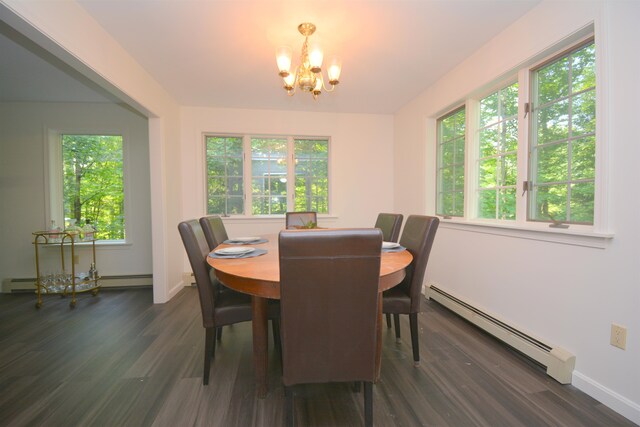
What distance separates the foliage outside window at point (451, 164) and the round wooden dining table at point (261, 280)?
1.55m

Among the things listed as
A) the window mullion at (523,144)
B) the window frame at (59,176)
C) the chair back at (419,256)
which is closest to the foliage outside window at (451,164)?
the window mullion at (523,144)

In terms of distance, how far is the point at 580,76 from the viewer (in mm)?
1549

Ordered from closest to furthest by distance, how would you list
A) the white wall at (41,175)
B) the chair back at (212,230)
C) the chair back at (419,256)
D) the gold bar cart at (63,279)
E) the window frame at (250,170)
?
the chair back at (419,256) < the chair back at (212,230) < the gold bar cart at (63,279) < the white wall at (41,175) < the window frame at (250,170)

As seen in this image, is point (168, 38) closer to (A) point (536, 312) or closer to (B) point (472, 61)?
(B) point (472, 61)

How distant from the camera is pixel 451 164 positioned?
2766 millimetres

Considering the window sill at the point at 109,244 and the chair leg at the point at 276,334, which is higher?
the window sill at the point at 109,244

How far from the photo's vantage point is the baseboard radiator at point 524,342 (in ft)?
4.85

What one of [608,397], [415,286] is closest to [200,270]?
[415,286]

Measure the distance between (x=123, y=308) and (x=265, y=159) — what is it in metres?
2.45

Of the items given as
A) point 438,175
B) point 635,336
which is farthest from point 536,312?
point 438,175

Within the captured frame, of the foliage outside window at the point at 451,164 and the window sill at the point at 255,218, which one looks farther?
the window sill at the point at 255,218

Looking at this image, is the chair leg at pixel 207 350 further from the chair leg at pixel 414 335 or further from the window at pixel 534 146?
the window at pixel 534 146

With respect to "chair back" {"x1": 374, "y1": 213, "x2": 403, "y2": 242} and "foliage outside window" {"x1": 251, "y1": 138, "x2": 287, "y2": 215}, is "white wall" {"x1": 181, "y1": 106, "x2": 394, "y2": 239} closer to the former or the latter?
"foliage outside window" {"x1": 251, "y1": 138, "x2": 287, "y2": 215}

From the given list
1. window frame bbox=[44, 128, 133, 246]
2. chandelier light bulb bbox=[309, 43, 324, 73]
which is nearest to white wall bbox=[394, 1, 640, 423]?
chandelier light bulb bbox=[309, 43, 324, 73]
